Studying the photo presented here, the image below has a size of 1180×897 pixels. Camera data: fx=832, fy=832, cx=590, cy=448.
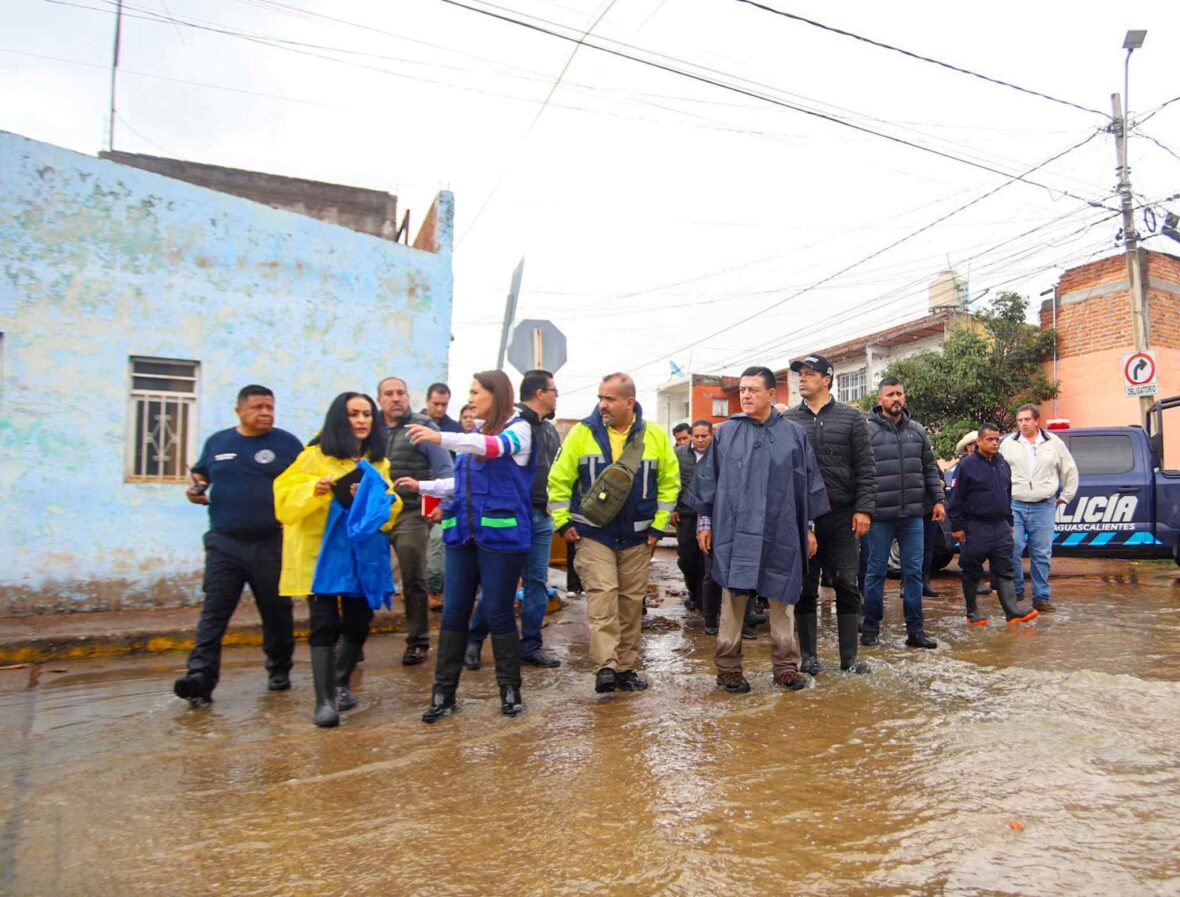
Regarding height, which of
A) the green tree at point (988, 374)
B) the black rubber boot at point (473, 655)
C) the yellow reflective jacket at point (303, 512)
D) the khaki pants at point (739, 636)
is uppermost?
the green tree at point (988, 374)

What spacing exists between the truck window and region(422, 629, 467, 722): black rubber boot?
8224mm

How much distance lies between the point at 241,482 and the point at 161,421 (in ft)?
12.4

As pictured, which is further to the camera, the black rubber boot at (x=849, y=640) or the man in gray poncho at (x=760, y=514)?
the black rubber boot at (x=849, y=640)

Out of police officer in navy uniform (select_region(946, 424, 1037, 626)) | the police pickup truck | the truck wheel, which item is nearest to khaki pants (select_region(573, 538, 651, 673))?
police officer in navy uniform (select_region(946, 424, 1037, 626))

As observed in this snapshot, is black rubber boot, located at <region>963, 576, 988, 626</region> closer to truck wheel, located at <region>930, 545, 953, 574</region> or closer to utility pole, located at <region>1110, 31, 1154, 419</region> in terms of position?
truck wheel, located at <region>930, 545, 953, 574</region>

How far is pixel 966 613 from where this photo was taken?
24.6 ft

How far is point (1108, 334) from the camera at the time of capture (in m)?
16.0

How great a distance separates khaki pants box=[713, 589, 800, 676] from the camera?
15.3ft

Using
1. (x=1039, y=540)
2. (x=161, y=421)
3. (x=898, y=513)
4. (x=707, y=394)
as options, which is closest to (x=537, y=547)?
(x=898, y=513)

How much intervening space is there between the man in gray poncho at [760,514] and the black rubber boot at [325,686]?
6.78ft

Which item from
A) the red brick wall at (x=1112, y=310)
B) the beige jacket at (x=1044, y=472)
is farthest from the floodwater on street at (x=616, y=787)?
the red brick wall at (x=1112, y=310)

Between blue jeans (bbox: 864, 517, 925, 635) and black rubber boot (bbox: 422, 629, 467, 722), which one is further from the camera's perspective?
blue jeans (bbox: 864, 517, 925, 635)

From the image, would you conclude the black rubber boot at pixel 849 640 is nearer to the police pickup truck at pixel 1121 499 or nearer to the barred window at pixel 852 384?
the police pickup truck at pixel 1121 499

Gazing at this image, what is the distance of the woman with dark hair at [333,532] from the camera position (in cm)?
420
